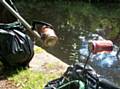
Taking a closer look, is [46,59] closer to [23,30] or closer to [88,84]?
[23,30]

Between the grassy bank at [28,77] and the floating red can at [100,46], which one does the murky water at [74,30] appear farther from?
the floating red can at [100,46]

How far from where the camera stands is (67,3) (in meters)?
24.1

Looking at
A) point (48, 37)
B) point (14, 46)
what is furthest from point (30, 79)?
point (48, 37)

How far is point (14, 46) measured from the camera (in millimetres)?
5484

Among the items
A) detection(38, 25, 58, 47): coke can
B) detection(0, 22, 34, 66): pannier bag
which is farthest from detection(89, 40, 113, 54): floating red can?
detection(0, 22, 34, 66): pannier bag

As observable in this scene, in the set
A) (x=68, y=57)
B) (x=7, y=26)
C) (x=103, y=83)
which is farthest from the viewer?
(x=68, y=57)

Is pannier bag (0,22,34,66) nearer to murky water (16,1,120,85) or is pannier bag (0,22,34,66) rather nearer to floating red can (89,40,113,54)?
floating red can (89,40,113,54)

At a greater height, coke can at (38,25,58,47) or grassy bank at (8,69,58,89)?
coke can at (38,25,58,47)

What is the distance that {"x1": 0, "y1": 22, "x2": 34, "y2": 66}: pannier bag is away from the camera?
544 cm

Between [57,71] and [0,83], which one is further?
[57,71]

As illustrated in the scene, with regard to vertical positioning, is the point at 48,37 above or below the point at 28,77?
above

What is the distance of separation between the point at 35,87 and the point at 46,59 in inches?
48.3

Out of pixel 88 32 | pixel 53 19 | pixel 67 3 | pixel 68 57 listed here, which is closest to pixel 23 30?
pixel 68 57

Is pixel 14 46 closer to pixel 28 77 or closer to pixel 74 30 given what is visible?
pixel 28 77
